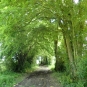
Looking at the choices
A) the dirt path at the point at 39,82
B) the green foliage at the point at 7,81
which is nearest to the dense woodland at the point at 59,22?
the dirt path at the point at 39,82

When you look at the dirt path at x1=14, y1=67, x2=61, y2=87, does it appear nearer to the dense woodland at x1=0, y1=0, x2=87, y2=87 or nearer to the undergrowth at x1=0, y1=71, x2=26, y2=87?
the undergrowth at x1=0, y1=71, x2=26, y2=87

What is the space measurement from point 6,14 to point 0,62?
358 inches

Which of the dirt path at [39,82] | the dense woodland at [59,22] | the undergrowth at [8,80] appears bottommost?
the dirt path at [39,82]

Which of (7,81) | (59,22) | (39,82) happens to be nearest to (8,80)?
(7,81)

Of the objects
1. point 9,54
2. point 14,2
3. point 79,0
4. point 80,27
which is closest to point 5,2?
point 14,2

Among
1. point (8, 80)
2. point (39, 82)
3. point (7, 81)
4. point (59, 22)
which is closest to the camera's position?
point (7, 81)

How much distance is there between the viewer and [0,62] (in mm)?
18891

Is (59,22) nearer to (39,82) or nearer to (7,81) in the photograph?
(39,82)

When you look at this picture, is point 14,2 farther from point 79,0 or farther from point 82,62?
point 82,62

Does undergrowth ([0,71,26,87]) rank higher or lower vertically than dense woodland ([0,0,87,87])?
lower

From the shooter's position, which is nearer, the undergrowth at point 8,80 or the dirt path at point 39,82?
the undergrowth at point 8,80

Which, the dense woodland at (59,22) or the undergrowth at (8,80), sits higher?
the dense woodland at (59,22)

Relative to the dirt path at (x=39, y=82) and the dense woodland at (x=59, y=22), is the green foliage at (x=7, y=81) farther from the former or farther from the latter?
the dense woodland at (x=59, y=22)

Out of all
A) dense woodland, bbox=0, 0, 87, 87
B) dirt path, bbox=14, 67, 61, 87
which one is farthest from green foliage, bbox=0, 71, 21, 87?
dense woodland, bbox=0, 0, 87, 87
